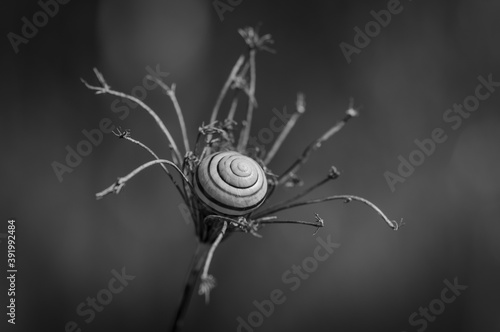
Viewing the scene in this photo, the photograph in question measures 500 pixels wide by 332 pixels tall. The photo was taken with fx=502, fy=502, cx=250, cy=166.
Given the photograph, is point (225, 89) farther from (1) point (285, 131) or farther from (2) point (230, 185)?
(2) point (230, 185)

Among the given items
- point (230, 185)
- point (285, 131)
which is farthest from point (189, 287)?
point (285, 131)

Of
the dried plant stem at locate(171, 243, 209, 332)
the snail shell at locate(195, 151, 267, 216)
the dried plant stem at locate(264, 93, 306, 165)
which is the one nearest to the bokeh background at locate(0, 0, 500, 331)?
the dried plant stem at locate(171, 243, 209, 332)

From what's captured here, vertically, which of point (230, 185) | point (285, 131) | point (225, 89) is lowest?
point (230, 185)

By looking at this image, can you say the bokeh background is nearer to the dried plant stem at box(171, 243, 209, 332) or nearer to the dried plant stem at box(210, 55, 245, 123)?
the dried plant stem at box(171, 243, 209, 332)

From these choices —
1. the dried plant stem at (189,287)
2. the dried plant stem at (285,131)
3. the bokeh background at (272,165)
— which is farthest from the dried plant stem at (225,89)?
the bokeh background at (272,165)

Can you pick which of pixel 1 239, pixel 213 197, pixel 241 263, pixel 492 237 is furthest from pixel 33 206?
pixel 492 237

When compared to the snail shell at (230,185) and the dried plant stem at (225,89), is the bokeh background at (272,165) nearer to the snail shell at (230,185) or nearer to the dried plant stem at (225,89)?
the dried plant stem at (225,89)
